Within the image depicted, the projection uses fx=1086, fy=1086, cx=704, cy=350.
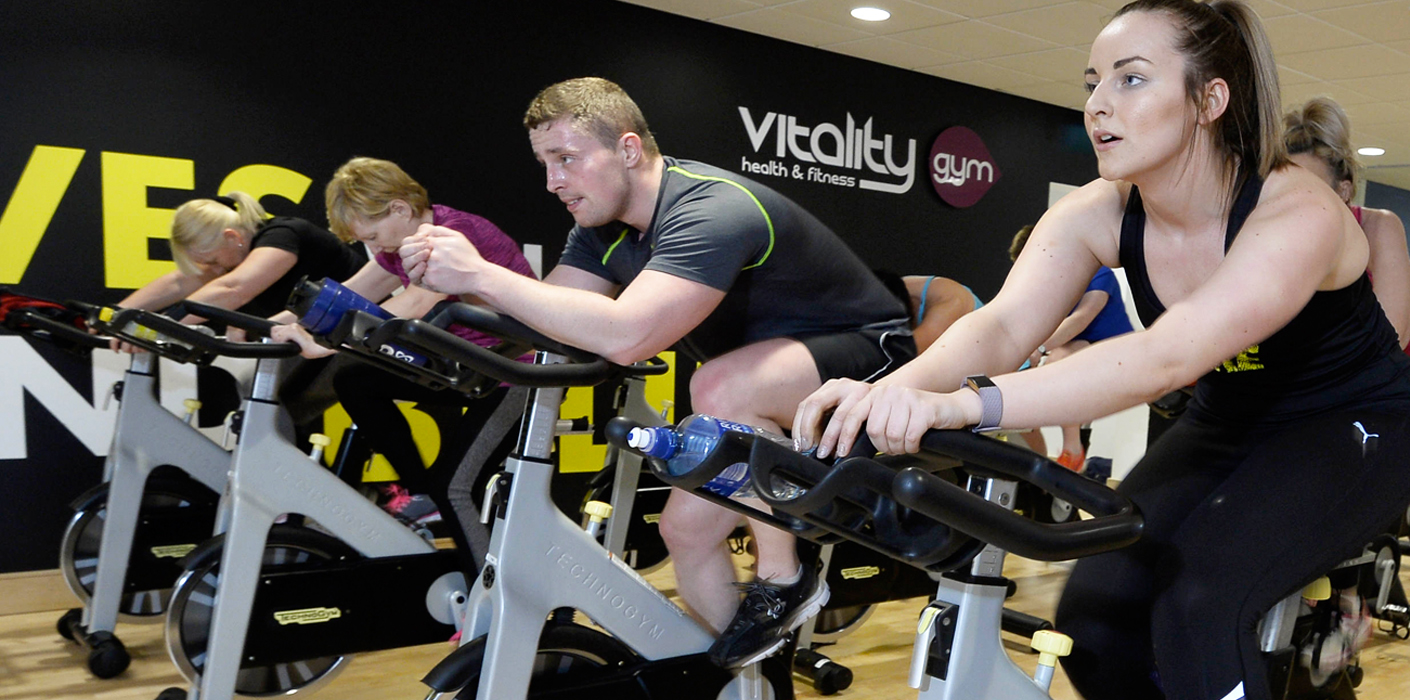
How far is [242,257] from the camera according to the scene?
12.3ft

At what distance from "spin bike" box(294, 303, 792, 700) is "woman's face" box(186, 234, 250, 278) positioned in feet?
6.07

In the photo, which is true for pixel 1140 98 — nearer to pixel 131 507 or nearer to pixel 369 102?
pixel 131 507

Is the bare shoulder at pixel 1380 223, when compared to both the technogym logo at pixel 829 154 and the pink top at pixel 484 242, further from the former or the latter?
the technogym logo at pixel 829 154

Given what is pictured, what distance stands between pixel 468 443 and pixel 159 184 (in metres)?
2.35

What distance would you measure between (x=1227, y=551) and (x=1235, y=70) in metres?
0.63

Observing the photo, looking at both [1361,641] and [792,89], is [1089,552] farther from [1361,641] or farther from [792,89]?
[792,89]

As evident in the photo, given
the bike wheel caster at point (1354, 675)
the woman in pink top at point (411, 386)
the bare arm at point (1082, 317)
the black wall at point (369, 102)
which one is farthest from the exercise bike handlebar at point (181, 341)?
the bare arm at point (1082, 317)

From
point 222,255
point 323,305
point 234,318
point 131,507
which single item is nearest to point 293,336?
point 234,318

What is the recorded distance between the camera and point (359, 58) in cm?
484

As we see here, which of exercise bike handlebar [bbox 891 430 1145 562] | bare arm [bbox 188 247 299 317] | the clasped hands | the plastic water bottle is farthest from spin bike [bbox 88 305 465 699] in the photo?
exercise bike handlebar [bbox 891 430 1145 562]

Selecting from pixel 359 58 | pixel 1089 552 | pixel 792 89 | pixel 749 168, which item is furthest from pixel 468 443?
pixel 792 89

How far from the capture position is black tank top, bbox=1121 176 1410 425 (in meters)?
1.51

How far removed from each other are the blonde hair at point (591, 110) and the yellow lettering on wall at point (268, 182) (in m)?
2.87

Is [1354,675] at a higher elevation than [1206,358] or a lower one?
lower
